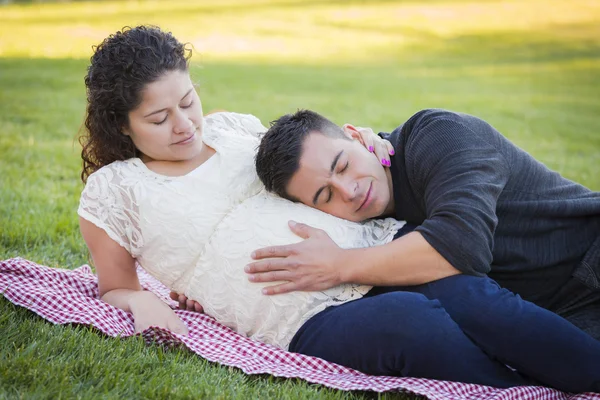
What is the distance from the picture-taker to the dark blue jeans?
277 centimetres

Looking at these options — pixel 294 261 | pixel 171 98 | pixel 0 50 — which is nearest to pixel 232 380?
pixel 294 261

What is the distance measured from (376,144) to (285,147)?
18.6 inches

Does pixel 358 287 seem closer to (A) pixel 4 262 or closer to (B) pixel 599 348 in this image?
(B) pixel 599 348

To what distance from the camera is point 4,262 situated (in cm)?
351

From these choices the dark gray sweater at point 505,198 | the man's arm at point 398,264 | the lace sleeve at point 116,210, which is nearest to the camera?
the man's arm at point 398,264

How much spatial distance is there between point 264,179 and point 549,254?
4.27ft

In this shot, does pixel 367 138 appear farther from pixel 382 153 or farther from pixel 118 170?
pixel 118 170

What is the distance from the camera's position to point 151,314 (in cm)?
325

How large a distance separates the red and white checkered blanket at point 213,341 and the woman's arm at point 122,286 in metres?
0.06

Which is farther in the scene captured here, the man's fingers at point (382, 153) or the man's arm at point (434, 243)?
the man's fingers at point (382, 153)

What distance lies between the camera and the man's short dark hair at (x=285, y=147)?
3230 millimetres

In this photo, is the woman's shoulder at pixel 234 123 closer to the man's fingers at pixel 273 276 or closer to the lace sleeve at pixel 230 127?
the lace sleeve at pixel 230 127

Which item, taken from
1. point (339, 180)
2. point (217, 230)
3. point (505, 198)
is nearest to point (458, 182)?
point (505, 198)

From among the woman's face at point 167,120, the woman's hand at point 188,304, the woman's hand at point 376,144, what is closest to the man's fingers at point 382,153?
the woman's hand at point 376,144
